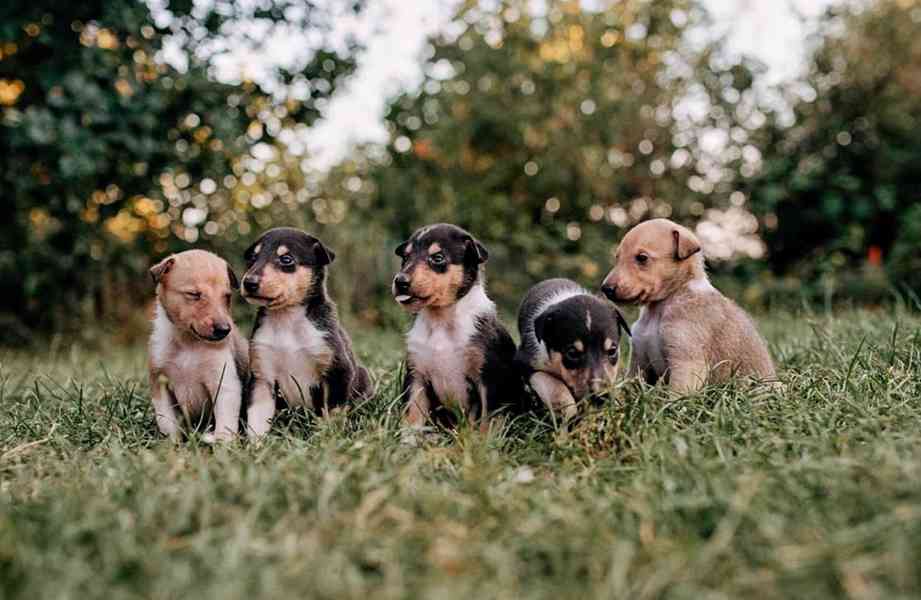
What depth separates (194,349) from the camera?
471cm

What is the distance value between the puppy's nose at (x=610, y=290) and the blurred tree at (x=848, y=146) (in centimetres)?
744

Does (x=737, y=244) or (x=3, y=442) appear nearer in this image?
(x=3, y=442)

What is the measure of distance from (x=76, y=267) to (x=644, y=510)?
8.99m

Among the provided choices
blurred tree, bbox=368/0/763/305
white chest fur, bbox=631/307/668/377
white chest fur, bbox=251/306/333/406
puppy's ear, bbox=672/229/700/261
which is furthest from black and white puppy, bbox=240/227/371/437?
blurred tree, bbox=368/0/763/305

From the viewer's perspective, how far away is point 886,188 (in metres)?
11.4

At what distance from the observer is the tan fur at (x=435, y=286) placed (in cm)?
451

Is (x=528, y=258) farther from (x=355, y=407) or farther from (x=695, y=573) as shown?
(x=695, y=573)

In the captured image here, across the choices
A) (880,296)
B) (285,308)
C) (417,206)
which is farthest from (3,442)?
(880,296)

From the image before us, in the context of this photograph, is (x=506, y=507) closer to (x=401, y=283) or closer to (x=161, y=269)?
(x=401, y=283)

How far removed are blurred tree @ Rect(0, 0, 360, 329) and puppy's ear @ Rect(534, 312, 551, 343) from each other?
4.93 metres

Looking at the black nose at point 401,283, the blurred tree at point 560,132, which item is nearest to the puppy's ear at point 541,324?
the black nose at point 401,283

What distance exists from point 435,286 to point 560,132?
738 cm

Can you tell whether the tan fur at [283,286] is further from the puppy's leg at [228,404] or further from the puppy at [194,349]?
the puppy's leg at [228,404]

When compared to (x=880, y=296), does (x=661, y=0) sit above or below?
above
